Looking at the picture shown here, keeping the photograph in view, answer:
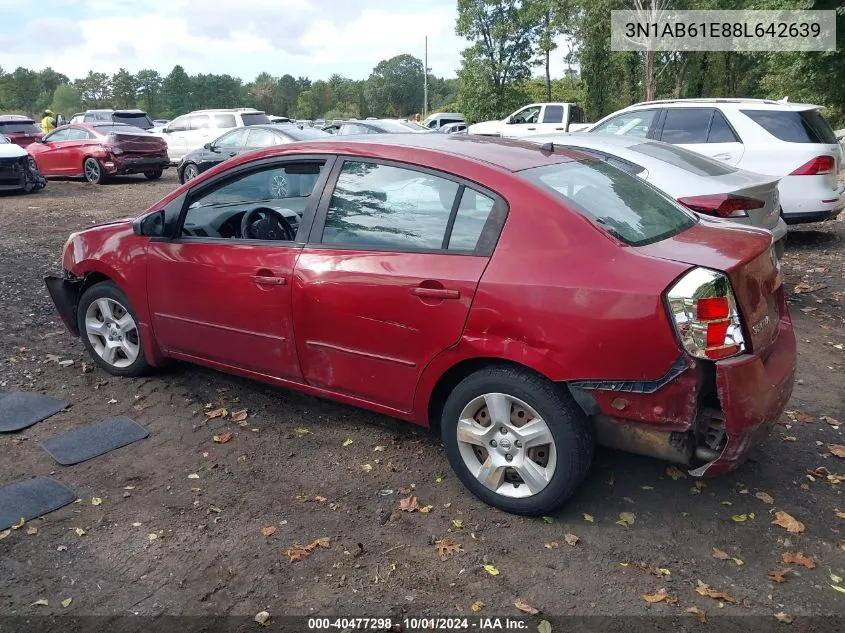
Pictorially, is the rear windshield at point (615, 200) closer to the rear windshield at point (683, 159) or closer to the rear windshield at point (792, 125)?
the rear windshield at point (683, 159)

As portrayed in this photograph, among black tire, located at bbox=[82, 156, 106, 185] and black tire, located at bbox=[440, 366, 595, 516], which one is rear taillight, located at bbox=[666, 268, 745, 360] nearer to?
black tire, located at bbox=[440, 366, 595, 516]

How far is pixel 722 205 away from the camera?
18.9ft

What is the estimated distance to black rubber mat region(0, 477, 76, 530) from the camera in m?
3.46

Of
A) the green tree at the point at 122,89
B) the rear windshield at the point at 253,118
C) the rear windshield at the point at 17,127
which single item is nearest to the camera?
the rear windshield at the point at 253,118

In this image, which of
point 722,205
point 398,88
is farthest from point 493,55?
point 398,88

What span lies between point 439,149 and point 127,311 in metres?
2.55

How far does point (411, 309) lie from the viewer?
3.46 metres

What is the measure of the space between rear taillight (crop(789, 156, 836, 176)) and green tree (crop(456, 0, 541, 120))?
100 ft

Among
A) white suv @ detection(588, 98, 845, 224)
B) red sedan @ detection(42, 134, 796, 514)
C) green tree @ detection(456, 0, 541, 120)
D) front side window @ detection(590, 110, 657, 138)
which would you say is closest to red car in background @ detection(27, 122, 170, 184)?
front side window @ detection(590, 110, 657, 138)

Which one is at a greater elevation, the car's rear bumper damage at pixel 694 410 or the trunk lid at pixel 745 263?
the trunk lid at pixel 745 263

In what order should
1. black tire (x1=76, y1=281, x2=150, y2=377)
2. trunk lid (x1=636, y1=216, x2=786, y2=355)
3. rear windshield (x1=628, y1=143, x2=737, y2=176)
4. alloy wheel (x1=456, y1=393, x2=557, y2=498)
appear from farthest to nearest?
rear windshield (x1=628, y1=143, x2=737, y2=176) → black tire (x1=76, y1=281, x2=150, y2=377) → alloy wheel (x1=456, y1=393, x2=557, y2=498) → trunk lid (x1=636, y1=216, x2=786, y2=355)

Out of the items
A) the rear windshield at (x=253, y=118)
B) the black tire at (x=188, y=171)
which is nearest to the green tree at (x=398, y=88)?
the rear windshield at (x=253, y=118)

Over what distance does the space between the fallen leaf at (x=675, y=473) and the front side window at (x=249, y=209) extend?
8.05 ft

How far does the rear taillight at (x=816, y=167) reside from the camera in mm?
8352
